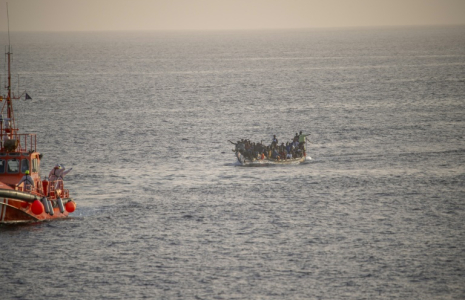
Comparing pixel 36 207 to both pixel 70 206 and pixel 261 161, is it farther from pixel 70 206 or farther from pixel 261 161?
pixel 261 161

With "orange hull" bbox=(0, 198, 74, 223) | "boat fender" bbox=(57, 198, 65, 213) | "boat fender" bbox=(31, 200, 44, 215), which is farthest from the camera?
"boat fender" bbox=(57, 198, 65, 213)

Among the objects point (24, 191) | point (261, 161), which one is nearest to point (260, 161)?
point (261, 161)

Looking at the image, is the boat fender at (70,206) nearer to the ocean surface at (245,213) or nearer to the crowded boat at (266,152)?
the ocean surface at (245,213)

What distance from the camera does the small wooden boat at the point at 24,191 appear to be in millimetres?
57303

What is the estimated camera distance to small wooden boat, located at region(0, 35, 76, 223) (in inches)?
2256

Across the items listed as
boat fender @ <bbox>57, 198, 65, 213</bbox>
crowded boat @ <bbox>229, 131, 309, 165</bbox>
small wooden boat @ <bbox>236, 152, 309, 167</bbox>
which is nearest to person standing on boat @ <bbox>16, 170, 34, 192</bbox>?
boat fender @ <bbox>57, 198, 65, 213</bbox>

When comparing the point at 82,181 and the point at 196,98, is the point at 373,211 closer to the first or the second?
the point at 82,181

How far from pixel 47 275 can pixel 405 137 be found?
63846mm

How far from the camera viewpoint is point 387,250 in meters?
56.8

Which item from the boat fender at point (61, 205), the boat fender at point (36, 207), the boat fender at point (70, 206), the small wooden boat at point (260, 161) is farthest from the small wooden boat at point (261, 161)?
the boat fender at point (36, 207)

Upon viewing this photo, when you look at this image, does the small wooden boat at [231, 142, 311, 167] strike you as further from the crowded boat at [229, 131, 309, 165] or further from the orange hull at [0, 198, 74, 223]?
the orange hull at [0, 198, 74, 223]

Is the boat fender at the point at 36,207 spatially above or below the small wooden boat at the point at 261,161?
above

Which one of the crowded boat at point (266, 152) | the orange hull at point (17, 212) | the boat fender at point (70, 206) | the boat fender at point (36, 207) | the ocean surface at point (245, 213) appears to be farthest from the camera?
the crowded boat at point (266, 152)

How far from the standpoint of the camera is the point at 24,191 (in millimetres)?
57625
